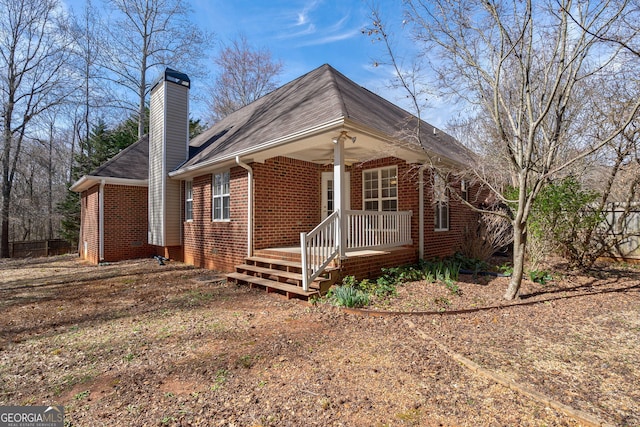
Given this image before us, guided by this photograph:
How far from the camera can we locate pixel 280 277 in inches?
255

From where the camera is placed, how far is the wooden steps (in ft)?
18.8

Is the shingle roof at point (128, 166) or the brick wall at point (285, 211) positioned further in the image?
the shingle roof at point (128, 166)

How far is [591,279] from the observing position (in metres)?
7.11

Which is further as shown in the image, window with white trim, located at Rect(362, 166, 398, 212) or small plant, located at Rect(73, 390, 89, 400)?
window with white trim, located at Rect(362, 166, 398, 212)

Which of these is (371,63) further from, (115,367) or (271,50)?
(271,50)

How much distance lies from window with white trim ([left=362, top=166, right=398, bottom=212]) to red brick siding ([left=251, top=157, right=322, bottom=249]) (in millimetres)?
1375

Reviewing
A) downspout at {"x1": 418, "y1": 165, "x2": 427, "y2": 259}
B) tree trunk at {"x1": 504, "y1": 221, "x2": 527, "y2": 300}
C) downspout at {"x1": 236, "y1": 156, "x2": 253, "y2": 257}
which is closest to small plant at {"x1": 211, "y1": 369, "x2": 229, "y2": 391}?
downspout at {"x1": 236, "y1": 156, "x2": 253, "y2": 257}

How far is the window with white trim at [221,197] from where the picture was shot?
895 cm

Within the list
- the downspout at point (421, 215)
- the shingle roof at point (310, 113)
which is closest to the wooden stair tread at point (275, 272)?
the shingle roof at point (310, 113)

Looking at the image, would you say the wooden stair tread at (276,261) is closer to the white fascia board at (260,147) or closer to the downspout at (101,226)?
the white fascia board at (260,147)

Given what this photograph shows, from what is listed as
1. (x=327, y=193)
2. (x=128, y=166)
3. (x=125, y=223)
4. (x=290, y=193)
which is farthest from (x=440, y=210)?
(x=128, y=166)

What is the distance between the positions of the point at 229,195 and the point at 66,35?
17290 millimetres

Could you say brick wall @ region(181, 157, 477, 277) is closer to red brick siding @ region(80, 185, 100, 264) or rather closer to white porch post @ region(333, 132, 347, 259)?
white porch post @ region(333, 132, 347, 259)

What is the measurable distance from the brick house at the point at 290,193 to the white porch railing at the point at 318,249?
0.07 feet
